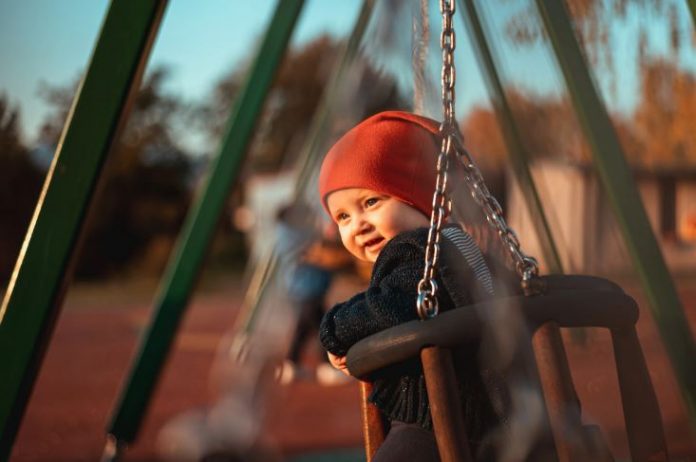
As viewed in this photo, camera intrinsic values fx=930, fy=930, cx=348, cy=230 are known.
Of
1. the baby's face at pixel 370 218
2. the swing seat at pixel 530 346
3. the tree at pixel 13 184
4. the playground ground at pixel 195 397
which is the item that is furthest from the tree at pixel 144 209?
the swing seat at pixel 530 346

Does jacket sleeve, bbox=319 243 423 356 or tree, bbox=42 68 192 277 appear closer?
jacket sleeve, bbox=319 243 423 356

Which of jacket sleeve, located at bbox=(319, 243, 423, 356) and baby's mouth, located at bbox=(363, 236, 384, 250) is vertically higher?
baby's mouth, located at bbox=(363, 236, 384, 250)

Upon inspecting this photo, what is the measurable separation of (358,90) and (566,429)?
48.9 inches

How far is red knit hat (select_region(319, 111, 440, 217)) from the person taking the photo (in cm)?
166

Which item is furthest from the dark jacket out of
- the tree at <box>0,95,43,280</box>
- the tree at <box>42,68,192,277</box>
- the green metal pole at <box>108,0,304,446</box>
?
the tree at <box>42,68,192,277</box>

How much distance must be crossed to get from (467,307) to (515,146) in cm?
181

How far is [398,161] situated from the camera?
1.66 m

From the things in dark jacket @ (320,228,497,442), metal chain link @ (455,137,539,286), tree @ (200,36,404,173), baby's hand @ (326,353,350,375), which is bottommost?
tree @ (200,36,404,173)

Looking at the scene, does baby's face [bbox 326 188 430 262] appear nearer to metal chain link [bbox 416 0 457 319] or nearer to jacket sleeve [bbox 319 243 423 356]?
jacket sleeve [bbox 319 243 423 356]

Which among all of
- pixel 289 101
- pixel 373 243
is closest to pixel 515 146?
pixel 373 243

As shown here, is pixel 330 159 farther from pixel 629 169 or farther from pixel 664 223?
pixel 664 223

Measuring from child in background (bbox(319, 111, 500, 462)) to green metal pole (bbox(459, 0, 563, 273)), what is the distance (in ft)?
2.00

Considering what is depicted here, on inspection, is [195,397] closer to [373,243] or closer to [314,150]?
[314,150]

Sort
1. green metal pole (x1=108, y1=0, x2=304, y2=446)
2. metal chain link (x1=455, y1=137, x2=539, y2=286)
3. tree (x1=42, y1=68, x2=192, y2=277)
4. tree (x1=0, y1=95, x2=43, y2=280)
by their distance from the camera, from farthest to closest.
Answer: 1. tree (x1=42, y1=68, x2=192, y2=277)
2. green metal pole (x1=108, y1=0, x2=304, y2=446)
3. tree (x1=0, y1=95, x2=43, y2=280)
4. metal chain link (x1=455, y1=137, x2=539, y2=286)
